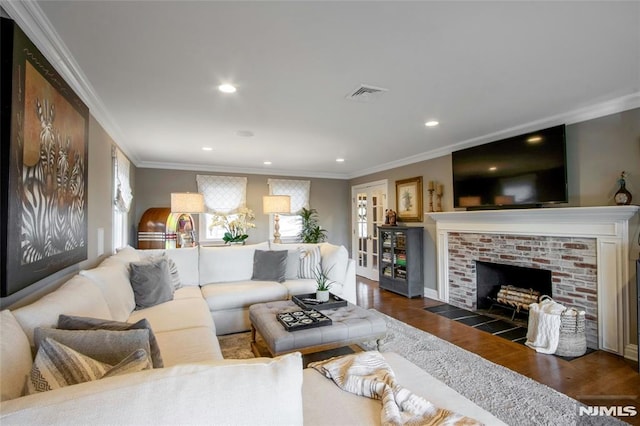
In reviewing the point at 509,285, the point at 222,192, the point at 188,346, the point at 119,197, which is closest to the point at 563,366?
the point at 509,285

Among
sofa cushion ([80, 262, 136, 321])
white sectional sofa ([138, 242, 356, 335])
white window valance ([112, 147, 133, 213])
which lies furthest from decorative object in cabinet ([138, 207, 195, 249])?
sofa cushion ([80, 262, 136, 321])

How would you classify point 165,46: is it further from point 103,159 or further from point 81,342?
point 103,159

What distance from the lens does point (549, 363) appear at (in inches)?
103

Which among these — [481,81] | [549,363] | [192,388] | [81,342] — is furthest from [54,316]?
[549,363]

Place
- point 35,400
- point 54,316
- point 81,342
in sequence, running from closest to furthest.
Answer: point 35,400 → point 81,342 → point 54,316

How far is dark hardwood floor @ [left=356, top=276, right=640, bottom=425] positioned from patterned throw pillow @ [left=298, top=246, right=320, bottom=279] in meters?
1.24

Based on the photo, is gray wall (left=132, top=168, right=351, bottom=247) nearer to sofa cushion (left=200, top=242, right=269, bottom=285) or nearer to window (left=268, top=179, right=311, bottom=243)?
Result: window (left=268, top=179, right=311, bottom=243)

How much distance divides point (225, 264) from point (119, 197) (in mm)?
1537

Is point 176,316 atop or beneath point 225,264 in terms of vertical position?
beneath

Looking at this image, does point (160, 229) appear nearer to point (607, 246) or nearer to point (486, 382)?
point (486, 382)

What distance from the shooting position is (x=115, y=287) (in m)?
2.30

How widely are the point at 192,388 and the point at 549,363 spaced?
312cm

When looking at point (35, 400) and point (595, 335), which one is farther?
point (595, 335)

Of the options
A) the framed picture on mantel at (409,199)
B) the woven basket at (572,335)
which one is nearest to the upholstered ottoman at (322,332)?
the woven basket at (572,335)
